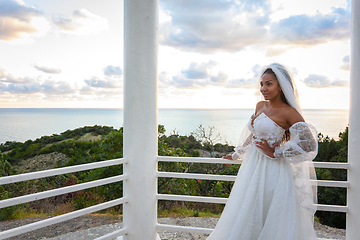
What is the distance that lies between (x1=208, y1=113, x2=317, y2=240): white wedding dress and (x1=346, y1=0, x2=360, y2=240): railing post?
0.57 metres

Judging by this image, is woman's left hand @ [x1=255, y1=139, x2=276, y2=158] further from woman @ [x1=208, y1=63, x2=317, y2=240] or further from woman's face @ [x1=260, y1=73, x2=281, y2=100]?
woman's face @ [x1=260, y1=73, x2=281, y2=100]

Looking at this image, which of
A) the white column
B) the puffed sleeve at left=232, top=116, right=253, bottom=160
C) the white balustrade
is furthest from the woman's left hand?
the white column

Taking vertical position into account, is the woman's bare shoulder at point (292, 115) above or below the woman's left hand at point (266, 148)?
above

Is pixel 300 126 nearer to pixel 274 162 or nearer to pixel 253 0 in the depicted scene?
pixel 274 162

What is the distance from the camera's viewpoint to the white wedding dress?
4.83 feet

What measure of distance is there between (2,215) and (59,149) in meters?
6.07

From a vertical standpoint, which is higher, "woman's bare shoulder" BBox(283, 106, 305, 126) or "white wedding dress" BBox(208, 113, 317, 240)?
"woman's bare shoulder" BBox(283, 106, 305, 126)

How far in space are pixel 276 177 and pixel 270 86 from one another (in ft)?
2.08

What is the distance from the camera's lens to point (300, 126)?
1.47 meters

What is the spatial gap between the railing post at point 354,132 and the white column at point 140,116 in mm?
1658

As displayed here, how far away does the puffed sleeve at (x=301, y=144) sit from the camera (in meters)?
1.45

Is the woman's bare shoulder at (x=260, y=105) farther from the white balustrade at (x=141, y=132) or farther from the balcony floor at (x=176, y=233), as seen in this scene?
the balcony floor at (x=176, y=233)

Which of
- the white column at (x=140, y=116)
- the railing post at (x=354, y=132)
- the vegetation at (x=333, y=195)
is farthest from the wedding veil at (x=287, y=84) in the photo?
the vegetation at (x=333, y=195)

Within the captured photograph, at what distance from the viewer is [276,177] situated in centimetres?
157
